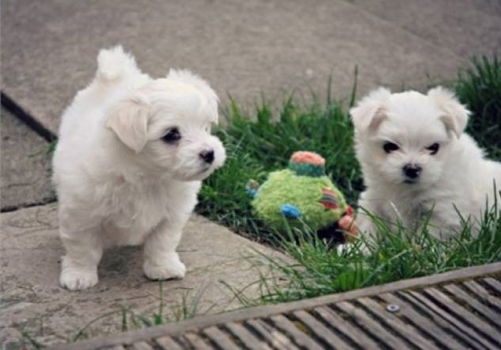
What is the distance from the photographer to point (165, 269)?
12.6 ft

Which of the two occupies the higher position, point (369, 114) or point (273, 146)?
point (369, 114)

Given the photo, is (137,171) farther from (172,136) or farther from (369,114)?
(369,114)

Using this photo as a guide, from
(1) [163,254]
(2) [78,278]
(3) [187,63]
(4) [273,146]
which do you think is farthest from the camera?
(3) [187,63]

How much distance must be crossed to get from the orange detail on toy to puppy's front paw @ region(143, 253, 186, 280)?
823 millimetres

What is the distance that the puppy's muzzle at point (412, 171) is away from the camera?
419cm

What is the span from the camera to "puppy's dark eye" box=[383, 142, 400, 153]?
169 inches

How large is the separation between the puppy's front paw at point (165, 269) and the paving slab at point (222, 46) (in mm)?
1473

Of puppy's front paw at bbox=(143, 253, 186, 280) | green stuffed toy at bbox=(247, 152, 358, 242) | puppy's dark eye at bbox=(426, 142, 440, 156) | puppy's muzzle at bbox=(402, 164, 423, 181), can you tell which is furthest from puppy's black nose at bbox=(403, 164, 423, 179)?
puppy's front paw at bbox=(143, 253, 186, 280)

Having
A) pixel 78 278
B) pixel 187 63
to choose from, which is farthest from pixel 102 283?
pixel 187 63

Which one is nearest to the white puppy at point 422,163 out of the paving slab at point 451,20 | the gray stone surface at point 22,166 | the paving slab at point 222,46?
the paving slab at point 222,46

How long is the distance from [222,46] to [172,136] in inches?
103

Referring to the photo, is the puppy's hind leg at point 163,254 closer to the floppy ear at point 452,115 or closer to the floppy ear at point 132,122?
the floppy ear at point 132,122

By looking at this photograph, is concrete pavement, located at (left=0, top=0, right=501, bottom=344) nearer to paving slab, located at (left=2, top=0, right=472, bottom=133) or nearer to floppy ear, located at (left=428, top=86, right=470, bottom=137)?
paving slab, located at (left=2, top=0, right=472, bottom=133)

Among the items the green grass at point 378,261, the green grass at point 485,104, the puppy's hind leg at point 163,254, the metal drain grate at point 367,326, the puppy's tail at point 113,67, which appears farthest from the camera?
the green grass at point 485,104
